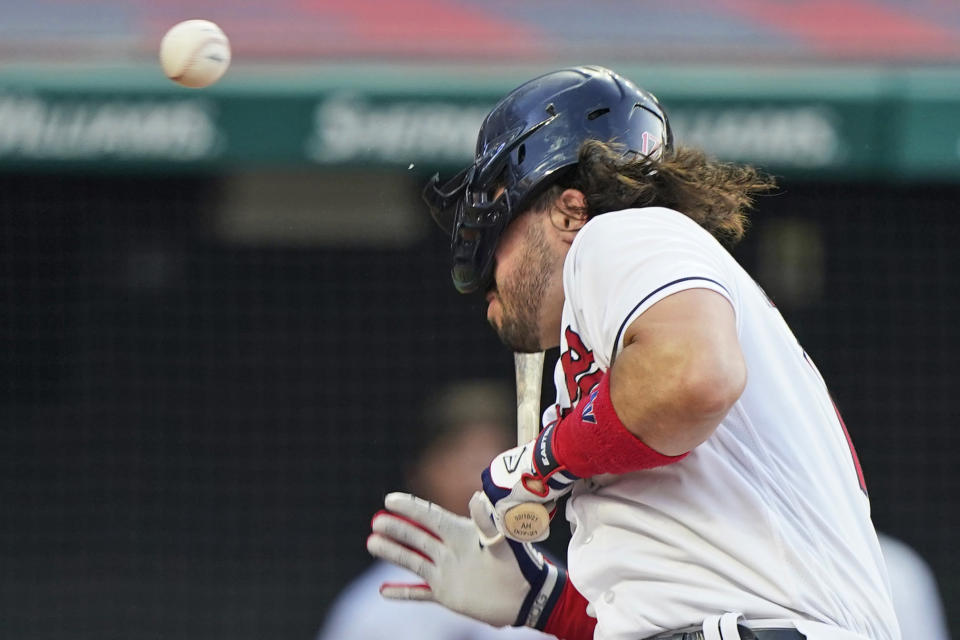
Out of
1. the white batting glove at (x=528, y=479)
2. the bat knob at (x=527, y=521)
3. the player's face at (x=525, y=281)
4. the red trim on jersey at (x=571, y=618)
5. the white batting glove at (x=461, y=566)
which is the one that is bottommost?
the red trim on jersey at (x=571, y=618)

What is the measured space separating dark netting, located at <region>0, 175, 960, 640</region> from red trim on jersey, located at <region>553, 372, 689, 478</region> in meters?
5.04

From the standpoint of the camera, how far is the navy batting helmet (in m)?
2.21

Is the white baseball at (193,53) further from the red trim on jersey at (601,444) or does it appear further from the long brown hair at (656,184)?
the red trim on jersey at (601,444)

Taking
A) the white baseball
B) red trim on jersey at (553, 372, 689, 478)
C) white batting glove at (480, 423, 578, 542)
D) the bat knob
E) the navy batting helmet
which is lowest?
the bat knob

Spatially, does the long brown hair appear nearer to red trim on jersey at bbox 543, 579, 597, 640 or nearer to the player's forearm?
the player's forearm

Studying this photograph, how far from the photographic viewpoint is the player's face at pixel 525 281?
7.07ft

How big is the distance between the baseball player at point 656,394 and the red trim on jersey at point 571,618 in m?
0.26

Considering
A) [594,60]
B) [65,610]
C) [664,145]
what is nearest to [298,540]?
[65,610]

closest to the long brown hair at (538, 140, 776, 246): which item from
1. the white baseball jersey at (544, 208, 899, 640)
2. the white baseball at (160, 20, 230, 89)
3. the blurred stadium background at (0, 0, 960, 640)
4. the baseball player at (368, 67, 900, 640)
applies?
the baseball player at (368, 67, 900, 640)

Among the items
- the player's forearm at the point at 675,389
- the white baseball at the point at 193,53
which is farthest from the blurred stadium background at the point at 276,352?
the player's forearm at the point at 675,389

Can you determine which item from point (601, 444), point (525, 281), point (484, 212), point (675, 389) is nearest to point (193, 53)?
point (484, 212)

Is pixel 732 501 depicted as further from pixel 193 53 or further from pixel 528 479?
pixel 193 53

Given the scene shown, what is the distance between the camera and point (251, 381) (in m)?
6.92

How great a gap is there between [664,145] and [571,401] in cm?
49
